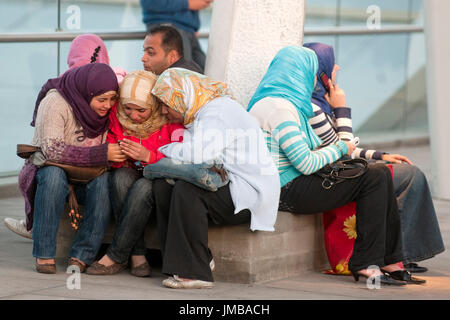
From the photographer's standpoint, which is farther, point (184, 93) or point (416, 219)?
point (416, 219)

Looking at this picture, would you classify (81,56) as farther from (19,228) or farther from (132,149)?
(132,149)

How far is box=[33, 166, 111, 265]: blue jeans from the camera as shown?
4711 millimetres

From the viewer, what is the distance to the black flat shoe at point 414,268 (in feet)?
17.0

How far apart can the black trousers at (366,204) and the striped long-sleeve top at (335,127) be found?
1.29 ft

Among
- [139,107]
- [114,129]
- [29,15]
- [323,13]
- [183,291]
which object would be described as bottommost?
[183,291]

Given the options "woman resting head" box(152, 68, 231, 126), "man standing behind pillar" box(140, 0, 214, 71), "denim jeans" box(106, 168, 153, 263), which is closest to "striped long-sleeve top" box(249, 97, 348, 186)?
"woman resting head" box(152, 68, 231, 126)

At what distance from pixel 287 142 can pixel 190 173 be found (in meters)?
0.53

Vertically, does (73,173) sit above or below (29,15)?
below

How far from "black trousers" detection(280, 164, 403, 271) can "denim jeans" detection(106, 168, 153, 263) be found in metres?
0.71

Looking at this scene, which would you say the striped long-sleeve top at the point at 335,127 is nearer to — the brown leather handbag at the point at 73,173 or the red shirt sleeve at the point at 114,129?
the red shirt sleeve at the point at 114,129

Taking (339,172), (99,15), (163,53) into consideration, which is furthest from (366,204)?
(99,15)

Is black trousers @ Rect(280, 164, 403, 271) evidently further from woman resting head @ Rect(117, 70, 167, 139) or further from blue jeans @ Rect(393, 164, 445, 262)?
woman resting head @ Rect(117, 70, 167, 139)

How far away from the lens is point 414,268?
5.23 meters

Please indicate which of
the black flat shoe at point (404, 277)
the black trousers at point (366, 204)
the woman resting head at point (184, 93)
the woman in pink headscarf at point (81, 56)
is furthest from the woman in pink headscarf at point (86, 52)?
the black flat shoe at point (404, 277)
